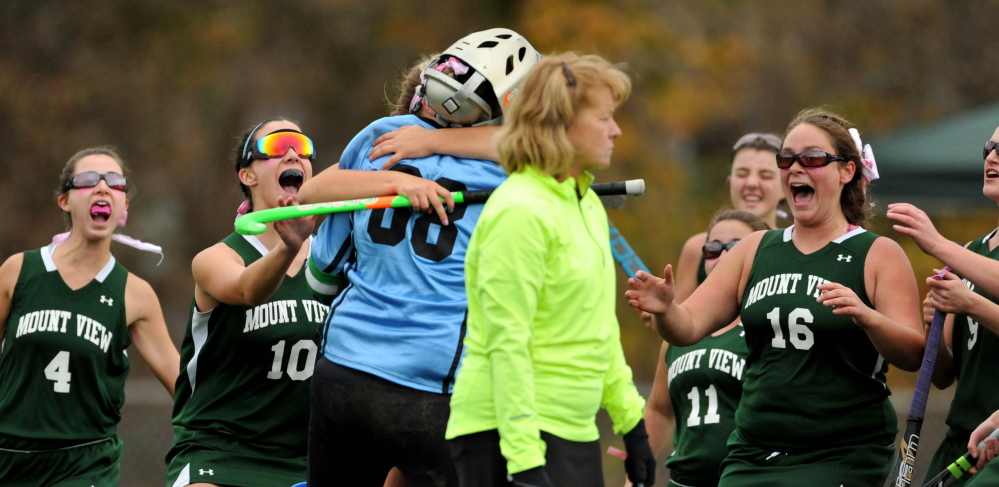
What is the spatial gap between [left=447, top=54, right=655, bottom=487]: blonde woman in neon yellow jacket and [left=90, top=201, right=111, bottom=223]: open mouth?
3.06 meters

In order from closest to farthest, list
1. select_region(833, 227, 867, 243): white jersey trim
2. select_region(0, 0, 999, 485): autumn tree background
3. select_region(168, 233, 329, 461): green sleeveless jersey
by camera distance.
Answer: select_region(833, 227, 867, 243): white jersey trim, select_region(168, 233, 329, 461): green sleeveless jersey, select_region(0, 0, 999, 485): autumn tree background

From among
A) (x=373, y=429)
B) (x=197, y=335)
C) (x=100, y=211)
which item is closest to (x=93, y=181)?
(x=100, y=211)

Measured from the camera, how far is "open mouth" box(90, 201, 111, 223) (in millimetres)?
6164

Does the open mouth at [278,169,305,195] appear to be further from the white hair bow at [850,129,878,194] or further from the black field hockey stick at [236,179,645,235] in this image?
the white hair bow at [850,129,878,194]

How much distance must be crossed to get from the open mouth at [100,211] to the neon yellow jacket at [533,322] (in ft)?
10.0

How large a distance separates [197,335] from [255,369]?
0.29 meters

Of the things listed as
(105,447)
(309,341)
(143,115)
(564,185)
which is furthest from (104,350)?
(143,115)

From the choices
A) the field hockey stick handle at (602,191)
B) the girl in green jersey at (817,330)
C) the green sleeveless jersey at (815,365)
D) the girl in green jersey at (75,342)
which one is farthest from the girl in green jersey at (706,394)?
the girl in green jersey at (75,342)

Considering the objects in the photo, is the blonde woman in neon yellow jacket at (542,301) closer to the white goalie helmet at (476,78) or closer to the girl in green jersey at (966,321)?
the white goalie helmet at (476,78)

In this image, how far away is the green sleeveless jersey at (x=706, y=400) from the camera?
5621mm

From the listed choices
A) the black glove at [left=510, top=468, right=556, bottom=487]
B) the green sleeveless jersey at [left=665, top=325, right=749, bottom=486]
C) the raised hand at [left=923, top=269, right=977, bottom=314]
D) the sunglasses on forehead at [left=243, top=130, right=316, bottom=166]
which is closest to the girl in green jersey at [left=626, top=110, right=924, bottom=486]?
the raised hand at [left=923, top=269, right=977, bottom=314]

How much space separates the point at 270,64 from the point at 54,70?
9.21 ft

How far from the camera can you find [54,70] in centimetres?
1684

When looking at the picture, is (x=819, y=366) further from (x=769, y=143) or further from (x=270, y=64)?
(x=270, y=64)
